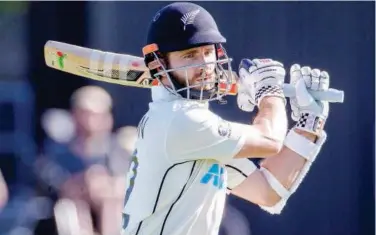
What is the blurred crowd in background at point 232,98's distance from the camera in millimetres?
6066

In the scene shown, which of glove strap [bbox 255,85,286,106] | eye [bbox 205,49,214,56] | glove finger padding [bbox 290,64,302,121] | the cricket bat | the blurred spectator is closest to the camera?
eye [bbox 205,49,214,56]

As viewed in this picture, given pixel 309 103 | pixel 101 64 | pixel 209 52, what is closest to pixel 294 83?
pixel 309 103

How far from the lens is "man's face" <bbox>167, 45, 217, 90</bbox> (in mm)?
2965

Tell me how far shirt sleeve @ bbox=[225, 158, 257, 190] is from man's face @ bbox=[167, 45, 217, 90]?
30cm

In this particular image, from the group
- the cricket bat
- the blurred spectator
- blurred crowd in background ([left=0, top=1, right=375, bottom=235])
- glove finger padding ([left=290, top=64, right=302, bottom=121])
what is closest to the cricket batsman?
glove finger padding ([left=290, top=64, right=302, bottom=121])

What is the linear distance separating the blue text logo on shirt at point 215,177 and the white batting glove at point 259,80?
0.31 metres

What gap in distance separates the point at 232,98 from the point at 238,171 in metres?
3.10

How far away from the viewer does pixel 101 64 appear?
3740 mm

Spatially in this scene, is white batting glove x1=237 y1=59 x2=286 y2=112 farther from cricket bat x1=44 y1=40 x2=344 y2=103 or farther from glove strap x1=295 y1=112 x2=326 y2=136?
cricket bat x1=44 y1=40 x2=344 y2=103

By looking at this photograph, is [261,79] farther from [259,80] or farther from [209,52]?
[209,52]

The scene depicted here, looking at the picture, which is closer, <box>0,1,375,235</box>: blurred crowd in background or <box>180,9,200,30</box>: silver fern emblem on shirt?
<box>180,9,200,30</box>: silver fern emblem on shirt

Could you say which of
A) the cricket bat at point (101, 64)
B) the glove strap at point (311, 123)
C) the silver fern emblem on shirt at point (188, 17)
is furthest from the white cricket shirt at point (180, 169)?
the cricket bat at point (101, 64)

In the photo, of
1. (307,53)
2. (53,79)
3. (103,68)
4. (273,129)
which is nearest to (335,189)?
(307,53)

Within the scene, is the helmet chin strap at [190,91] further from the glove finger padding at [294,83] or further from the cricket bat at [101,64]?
the cricket bat at [101,64]
